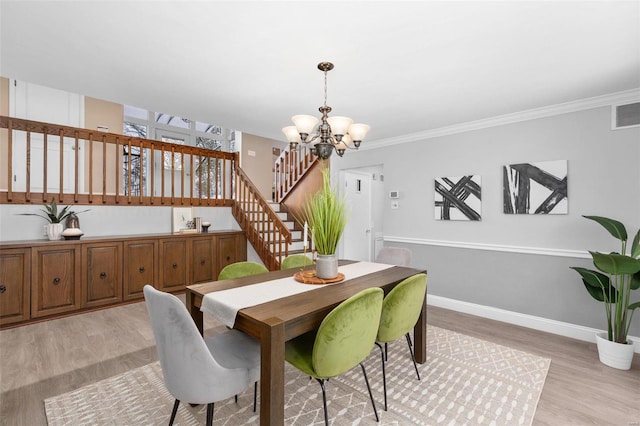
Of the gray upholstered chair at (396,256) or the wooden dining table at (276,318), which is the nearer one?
the wooden dining table at (276,318)

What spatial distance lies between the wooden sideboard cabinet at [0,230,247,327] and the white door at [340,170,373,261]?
7.31 ft

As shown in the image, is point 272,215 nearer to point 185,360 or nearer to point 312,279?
point 312,279

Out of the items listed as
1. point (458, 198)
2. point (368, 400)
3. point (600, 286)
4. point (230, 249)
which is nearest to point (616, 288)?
point (600, 286)

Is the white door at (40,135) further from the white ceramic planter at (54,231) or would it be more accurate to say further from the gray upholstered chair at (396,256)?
the gray upholstered chair at (396,256)

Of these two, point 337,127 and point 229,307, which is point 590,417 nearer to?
point 229,307

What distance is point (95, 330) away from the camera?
3.04 m

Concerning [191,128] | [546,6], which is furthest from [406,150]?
[191,128]

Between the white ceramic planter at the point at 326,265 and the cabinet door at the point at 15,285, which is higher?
the white ceramic planter at the point at 326,265

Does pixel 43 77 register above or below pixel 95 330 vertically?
above

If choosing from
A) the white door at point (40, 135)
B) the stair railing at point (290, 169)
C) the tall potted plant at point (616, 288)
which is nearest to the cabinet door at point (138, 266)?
the white door at point (40, 135)

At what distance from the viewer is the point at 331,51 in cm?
211

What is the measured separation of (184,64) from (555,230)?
3887 mm

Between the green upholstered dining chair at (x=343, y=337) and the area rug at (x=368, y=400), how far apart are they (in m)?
0.49

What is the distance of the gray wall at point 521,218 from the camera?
9.34 feet
